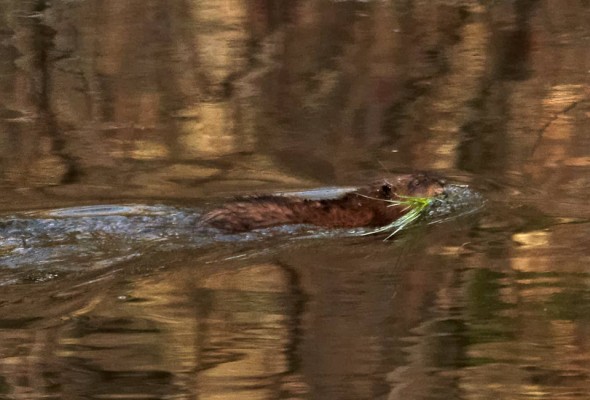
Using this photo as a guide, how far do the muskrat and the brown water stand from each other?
0.10 metres

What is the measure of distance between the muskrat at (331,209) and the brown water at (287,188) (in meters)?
0.10

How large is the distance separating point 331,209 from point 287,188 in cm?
69

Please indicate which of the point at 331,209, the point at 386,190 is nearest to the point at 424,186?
the point at 386,190

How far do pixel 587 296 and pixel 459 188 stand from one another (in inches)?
63.7

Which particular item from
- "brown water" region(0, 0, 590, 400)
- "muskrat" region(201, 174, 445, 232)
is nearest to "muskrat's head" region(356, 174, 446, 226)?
"muskrat" region(201, 174, 445, 232)

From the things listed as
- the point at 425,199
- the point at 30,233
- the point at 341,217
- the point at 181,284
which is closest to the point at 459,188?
the point at 425,199

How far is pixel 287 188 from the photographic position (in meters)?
6.23

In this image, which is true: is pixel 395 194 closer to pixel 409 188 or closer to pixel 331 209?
pixel 409 188

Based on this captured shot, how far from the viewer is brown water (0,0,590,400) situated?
3994mm

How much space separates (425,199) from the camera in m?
5.69

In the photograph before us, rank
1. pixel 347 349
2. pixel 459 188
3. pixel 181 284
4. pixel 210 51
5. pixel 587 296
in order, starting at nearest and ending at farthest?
pixel 347 349 → pixel 587 296 → pixel 181 284 → pixel 459 188 → pixel 210 51

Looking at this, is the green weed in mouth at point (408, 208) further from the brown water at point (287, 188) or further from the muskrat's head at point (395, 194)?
the brown water at point (287, 188)

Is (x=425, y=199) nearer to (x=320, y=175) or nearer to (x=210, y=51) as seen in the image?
(x=320, y=175)

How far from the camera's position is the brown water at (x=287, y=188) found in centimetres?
399
